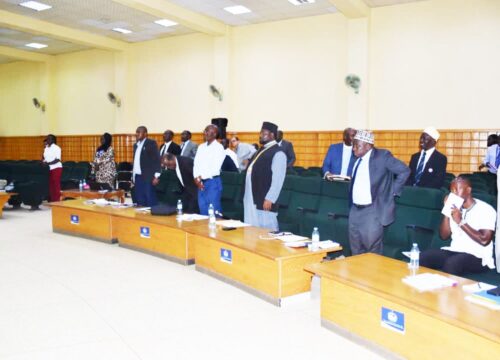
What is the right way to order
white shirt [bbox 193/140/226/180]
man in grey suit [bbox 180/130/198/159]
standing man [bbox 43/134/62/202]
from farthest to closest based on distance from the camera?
standing man [bbox 43/134/62/202]
man in grey suit [bbox 180/130/198/159]
white shirt [bbox 193/140/226/180]

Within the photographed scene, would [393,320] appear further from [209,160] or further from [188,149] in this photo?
[188,149]

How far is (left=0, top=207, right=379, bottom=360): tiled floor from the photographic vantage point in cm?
317

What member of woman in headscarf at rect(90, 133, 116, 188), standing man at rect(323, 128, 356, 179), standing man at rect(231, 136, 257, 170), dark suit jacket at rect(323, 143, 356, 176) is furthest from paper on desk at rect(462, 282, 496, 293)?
woman in headscarf at rect(90, 133, 116, 188)

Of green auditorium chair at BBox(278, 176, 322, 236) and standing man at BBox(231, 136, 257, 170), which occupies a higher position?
standing man at BBox(231, 136, 257, 170)

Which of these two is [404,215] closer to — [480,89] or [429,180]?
[429,180]

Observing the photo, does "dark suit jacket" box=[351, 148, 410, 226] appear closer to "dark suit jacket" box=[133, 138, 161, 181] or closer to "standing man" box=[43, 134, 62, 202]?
"dark suit jacket" box=[133, 138, 161, 181]

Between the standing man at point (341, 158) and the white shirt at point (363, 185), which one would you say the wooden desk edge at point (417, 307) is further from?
the standing man at point (341, 158)

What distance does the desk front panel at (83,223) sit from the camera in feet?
21.5

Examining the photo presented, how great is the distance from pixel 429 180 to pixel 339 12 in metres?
6.50

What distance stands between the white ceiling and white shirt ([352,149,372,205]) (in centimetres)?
634

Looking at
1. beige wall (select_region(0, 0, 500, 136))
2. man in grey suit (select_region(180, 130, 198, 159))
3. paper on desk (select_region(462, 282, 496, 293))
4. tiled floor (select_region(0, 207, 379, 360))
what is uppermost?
beige wall (select_region(0, 0, 500, 136))

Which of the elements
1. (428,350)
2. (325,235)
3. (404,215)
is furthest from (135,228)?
(428,350)

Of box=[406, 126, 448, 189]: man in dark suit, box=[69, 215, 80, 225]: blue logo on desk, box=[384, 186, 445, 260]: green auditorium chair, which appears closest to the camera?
box=[384, 186, 445, 260]: green auditorium chair

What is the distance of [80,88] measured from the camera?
15625mm
